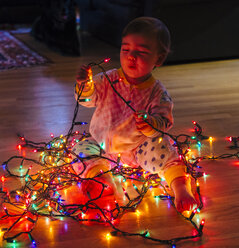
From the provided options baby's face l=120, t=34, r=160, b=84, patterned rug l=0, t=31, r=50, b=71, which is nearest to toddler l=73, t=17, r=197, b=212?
baby's face l=120, t=34, r=160, b=84

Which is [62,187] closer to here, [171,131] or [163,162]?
[163,162]

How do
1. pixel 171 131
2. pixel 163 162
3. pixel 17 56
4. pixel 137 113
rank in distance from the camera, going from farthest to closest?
1. pixel 17 56
2. pixel 171 131
3. pixel 163 162
4. pixel 137 113

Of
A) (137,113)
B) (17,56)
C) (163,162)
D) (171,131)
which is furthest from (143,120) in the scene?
(17,56)

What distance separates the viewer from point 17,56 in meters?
2.98

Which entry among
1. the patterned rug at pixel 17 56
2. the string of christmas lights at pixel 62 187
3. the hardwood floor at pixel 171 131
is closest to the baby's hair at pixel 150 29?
the string of christmas lights at pixel 62 187

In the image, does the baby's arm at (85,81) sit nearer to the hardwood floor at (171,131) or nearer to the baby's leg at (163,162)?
the baby's leg at (163,162)

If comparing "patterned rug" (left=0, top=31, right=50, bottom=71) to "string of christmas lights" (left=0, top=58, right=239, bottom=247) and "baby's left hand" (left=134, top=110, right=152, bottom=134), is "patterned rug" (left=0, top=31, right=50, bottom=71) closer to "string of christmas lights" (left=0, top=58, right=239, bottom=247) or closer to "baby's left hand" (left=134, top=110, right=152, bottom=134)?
"string of christmas lights" (left=0, top=58, right=239, bottom=247)

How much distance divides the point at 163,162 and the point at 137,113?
20 centimetres

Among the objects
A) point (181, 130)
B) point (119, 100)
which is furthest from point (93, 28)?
point (119, 100)

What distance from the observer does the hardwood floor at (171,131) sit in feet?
3.10

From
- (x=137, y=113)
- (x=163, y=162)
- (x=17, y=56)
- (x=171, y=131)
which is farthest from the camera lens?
(x=17, y=56)

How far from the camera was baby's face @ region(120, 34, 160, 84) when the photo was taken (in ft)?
3.63

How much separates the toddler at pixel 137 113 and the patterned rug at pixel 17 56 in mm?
A: 1645

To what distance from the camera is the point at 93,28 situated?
3875 millimetres
